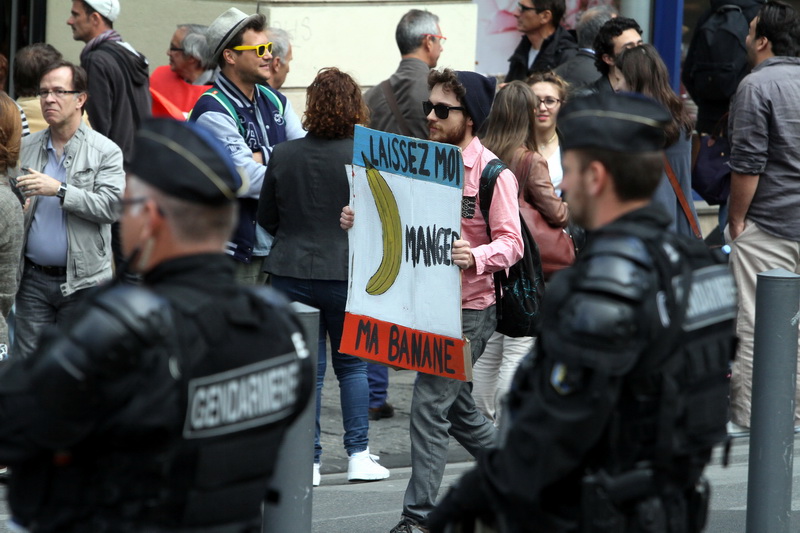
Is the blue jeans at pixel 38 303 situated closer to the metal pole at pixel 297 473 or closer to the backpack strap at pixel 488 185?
the backpack strap at pixel 488 185

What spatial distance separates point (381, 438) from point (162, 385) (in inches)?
176

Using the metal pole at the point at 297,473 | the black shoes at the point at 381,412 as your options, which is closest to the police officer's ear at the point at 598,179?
the metal pole at the point at 297,473

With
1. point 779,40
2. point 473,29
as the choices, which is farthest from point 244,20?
point 473,29

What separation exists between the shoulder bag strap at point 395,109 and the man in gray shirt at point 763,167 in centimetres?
187

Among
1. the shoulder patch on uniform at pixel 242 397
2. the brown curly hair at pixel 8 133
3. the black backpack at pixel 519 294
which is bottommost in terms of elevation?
the black backpack at pixel 519 294

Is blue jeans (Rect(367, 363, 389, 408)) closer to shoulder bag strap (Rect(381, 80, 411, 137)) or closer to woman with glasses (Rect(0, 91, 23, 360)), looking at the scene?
shoulder bag strap (Rect(381, 80, 411, 137))

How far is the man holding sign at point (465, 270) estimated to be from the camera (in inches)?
192

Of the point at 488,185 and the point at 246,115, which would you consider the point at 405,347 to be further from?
the point at 246,115

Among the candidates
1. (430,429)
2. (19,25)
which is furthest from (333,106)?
(19,25)

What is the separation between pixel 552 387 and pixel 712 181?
491 centimetres

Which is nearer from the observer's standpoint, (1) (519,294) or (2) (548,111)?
(1) (519,294)

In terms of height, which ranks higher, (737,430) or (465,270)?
(465,270)

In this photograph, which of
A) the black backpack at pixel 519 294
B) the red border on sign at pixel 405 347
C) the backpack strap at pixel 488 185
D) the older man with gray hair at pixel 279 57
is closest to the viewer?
the red border on sign at pixel 405 347

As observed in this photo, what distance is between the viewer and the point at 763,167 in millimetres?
6426
